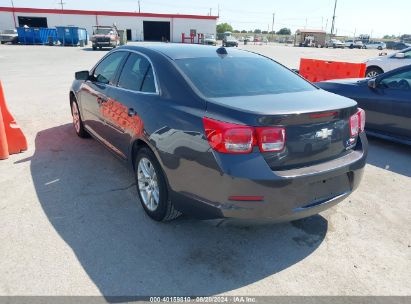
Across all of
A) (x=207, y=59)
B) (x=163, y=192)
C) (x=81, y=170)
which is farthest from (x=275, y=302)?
(x=81, y=170)

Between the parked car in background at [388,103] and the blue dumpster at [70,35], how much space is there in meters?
38.6

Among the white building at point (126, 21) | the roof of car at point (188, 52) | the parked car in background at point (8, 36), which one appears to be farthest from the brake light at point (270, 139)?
the white building at point (126, 21)

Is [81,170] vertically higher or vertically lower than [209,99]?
lower

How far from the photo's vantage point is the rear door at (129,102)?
348 centimetres

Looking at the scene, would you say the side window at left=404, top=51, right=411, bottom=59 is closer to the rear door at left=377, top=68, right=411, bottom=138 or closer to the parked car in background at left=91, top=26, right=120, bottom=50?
the rear door at left=377, top=68, right=411, bottom=138

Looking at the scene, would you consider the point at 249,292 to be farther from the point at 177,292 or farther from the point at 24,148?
the point at 24,148

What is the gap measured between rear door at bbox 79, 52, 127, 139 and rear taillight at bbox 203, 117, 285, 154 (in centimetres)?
224

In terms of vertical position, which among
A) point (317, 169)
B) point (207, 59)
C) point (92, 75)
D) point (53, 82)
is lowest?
point (53, 82)

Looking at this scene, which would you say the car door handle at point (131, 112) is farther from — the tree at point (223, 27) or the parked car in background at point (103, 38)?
the tree at point (223, 27)

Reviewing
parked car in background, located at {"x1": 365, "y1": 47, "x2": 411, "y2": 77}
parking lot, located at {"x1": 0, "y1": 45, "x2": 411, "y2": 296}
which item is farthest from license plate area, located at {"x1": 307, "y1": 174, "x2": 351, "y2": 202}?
parked car in background, located at {"x1": 365, "y1": 47, "x2": 411, "y2": 77}

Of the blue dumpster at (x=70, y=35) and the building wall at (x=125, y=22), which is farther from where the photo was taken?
the building wall at (x=125, y=22)

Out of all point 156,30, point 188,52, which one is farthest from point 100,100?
point 156,30

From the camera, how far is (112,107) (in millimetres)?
4180

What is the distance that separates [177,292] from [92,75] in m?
Result: 3.53
